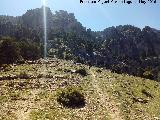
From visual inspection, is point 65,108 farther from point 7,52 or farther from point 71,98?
point 7,52

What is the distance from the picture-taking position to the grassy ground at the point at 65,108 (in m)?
39.5

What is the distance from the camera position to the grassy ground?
39469 mm

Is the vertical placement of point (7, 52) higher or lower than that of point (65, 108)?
higher

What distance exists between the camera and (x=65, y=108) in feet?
140

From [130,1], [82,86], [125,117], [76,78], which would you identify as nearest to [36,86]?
[82,86]

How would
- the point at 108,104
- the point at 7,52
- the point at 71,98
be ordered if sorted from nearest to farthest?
the point at 71,98, the point at 108,104, the point at 7,52

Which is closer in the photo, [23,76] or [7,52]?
Answer: [23,76]

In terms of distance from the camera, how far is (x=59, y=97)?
45406mm

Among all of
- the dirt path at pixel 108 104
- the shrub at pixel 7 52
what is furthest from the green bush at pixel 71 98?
the shrub at pixel 7 52

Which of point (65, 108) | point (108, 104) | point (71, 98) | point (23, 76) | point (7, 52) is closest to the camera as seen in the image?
point (65, 108)

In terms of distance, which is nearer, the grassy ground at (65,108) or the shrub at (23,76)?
the grassy ground at (65,108)

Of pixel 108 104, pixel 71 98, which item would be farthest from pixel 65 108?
pixel 108 104

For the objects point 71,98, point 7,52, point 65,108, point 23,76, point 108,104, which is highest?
point 7,52

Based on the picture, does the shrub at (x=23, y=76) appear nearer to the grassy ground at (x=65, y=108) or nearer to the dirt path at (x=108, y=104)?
the grassy ground at (x=65, y=108)
